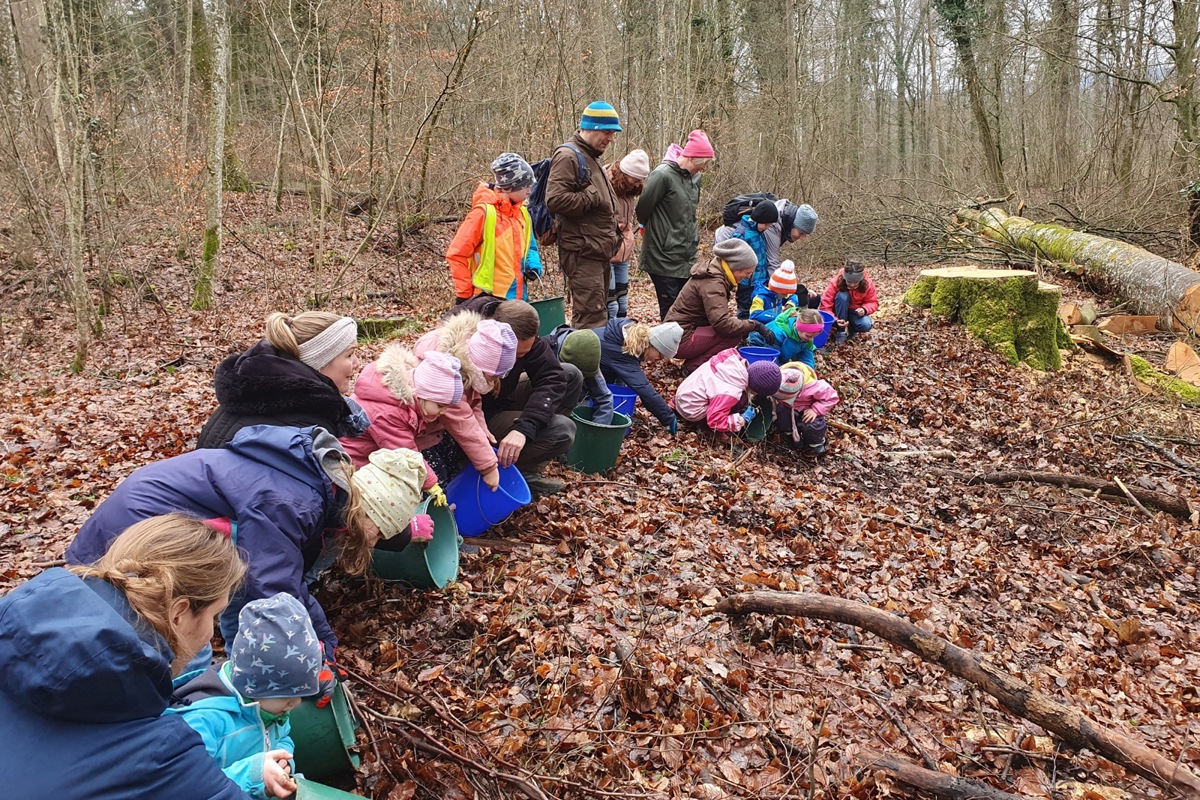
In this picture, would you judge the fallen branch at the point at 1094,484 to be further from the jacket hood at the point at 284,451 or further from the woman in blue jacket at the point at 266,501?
the jacket hood at the point at 284,451

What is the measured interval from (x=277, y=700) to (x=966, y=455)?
6202 millimetres

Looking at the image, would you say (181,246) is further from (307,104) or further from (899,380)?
(899,380)

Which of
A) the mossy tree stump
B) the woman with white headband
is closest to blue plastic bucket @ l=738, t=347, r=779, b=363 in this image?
the mossy tree stump

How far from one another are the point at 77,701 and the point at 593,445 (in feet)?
12.6

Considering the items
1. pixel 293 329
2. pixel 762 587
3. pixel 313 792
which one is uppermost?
pixel 293 329

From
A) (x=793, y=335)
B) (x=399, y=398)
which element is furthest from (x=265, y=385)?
(x=793, y=335)

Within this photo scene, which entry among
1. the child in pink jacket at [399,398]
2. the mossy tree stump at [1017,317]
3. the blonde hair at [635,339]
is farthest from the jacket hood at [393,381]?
the mossy tree stump at [1017,317]

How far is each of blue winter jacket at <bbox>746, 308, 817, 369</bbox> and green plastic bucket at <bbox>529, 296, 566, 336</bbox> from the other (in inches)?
78.5

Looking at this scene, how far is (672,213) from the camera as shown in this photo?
7.34 metres

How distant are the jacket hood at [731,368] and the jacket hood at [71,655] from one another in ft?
16.2

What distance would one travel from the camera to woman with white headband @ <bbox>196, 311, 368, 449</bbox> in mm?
2965

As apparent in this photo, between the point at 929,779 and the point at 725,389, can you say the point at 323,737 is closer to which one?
the point at 929,779

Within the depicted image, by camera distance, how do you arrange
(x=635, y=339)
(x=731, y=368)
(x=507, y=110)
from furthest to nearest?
(x=507, y=110) < (x=731, y=368) < (x=635, y=339)

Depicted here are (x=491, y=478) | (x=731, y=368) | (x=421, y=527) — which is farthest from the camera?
(x=731, y=368)
